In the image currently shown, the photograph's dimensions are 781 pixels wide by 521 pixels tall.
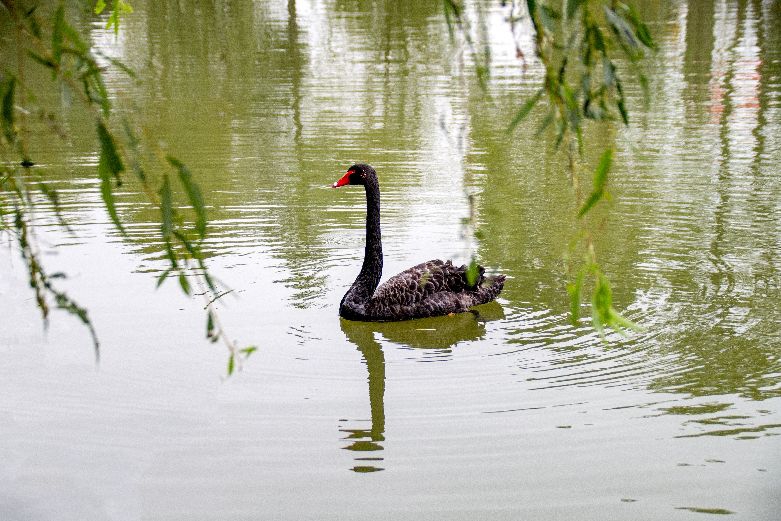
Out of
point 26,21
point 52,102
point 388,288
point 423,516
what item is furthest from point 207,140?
point 26,21

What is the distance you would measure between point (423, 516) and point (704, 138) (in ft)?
23.2

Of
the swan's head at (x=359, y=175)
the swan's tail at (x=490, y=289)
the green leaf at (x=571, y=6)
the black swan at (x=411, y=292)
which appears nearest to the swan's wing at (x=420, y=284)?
the black swan at (x=411, y=292)

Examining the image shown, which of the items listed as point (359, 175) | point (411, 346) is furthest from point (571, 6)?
point (359, 175)

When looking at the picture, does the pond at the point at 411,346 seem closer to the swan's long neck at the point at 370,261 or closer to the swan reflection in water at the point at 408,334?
the swan reflection in water at the point at 408,334

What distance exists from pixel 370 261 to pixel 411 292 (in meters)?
0.32

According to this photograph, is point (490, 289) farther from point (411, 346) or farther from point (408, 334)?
point (411, 346)

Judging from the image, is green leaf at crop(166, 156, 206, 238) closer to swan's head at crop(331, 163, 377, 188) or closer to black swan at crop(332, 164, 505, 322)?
black swan at crop(332, 164, 505, 322)

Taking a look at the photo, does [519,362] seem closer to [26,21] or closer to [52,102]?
[26,21]

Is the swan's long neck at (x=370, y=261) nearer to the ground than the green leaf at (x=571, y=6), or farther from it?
nearer to the ground

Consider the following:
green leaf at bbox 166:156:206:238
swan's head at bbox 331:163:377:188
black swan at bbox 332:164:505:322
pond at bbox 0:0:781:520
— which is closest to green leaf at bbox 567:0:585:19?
pond at bbox 0:0:781:520

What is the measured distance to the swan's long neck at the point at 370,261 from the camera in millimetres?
5780

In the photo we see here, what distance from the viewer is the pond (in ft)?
12.5

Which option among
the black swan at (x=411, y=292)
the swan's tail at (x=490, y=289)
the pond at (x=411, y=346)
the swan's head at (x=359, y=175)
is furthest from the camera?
the swan's head at (x=359, y=175)

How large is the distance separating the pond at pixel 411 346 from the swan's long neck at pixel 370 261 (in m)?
0.17
